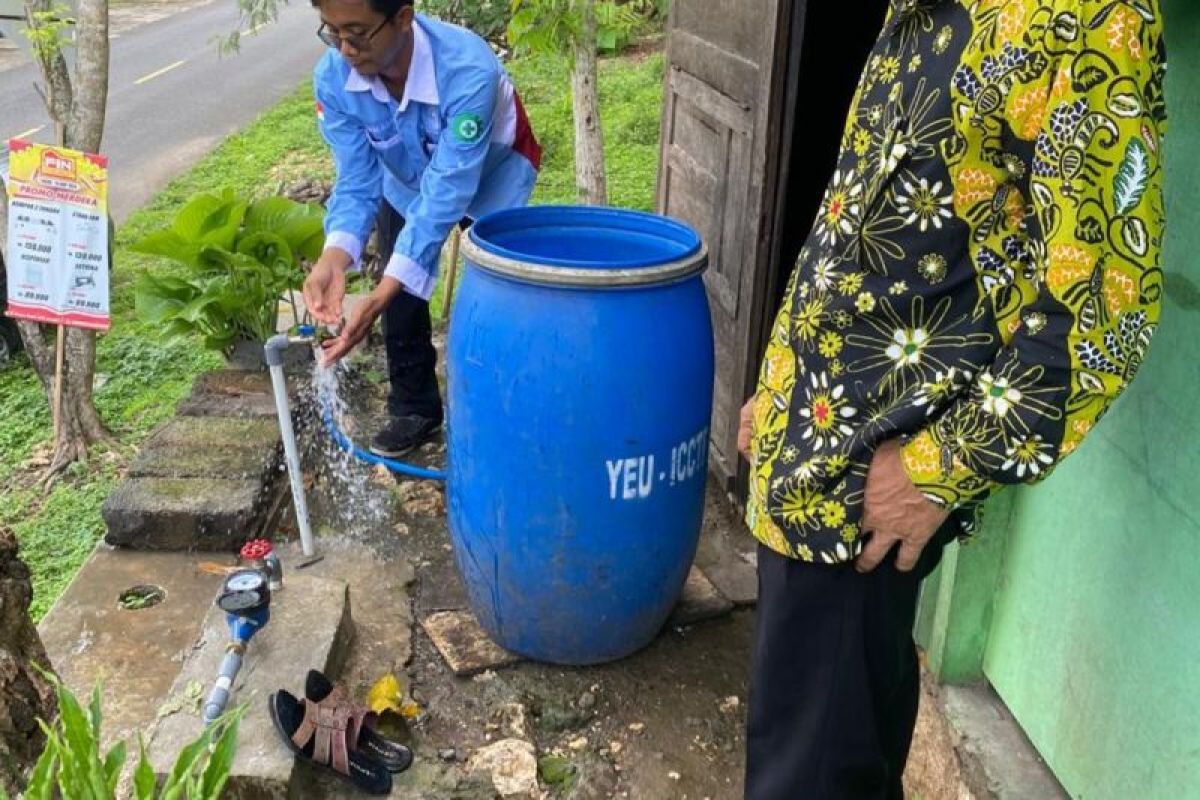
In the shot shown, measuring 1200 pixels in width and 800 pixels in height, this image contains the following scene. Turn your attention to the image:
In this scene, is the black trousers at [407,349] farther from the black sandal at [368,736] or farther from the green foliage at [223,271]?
the black sandal at [368,736]

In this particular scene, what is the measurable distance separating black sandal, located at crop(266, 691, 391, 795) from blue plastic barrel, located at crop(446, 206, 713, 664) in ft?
1.71

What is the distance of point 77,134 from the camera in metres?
3.97

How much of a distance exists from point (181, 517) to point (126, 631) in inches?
16.9

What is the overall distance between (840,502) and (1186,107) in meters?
0.78

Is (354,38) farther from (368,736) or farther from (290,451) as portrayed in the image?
(368,736)

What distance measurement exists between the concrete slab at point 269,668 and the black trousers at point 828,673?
3.23 feet

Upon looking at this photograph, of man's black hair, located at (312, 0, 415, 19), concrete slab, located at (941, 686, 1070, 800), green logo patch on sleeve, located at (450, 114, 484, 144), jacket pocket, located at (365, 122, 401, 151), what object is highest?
man's black hair, located at (312, 0, 415, 19)

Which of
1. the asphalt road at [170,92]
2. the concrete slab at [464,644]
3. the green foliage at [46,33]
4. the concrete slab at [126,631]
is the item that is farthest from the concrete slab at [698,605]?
the asphalt road at [170,92]

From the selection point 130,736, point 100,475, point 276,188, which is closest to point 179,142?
point 276,188

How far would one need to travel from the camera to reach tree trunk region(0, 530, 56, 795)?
6.07ft

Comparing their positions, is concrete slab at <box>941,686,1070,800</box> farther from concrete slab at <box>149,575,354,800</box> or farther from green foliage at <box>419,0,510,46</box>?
green foliage at <box>419,0,510,46</box>

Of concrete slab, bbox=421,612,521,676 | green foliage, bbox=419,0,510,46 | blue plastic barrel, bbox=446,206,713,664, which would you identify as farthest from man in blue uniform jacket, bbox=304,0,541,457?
green foliage, bbox=419,0,510,46

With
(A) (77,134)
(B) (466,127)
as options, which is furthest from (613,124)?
(B) (466,127)

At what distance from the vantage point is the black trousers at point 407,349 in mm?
3748
